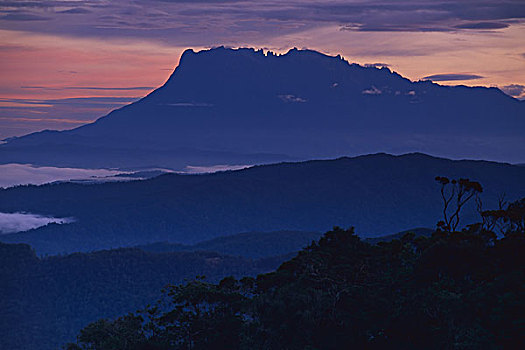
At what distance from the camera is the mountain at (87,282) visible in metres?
145

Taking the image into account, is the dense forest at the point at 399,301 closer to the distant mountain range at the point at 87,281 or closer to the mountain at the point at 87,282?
the distant mountain range at the point at 87,281

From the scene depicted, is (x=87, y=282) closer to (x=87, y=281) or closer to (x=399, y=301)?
(x=87, y=281)

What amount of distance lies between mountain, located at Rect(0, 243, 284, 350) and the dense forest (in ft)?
330

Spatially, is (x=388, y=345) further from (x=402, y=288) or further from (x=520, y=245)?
(x=520, y=245)

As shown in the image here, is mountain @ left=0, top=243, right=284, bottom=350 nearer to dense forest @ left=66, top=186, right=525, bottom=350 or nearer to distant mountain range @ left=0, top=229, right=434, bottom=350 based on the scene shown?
distant mountain range @ left=0, top=229, right=434, bottom=350

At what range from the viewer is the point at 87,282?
15338 centimetres

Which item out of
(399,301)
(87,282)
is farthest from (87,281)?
(399,301)

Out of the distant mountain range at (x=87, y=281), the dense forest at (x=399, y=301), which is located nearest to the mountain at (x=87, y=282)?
the distant mountain range at (x=87, y=281)

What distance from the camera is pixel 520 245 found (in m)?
36.5

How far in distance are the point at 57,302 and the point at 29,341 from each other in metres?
20.0

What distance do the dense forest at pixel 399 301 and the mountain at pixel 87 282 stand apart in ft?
330

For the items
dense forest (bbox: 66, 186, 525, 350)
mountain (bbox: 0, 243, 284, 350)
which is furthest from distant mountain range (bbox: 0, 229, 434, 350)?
dense forest (bbox: 66, 186, 525, 350)

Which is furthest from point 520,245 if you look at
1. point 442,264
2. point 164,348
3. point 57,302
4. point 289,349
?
point 57,302

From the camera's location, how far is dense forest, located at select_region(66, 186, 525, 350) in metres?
33.4
